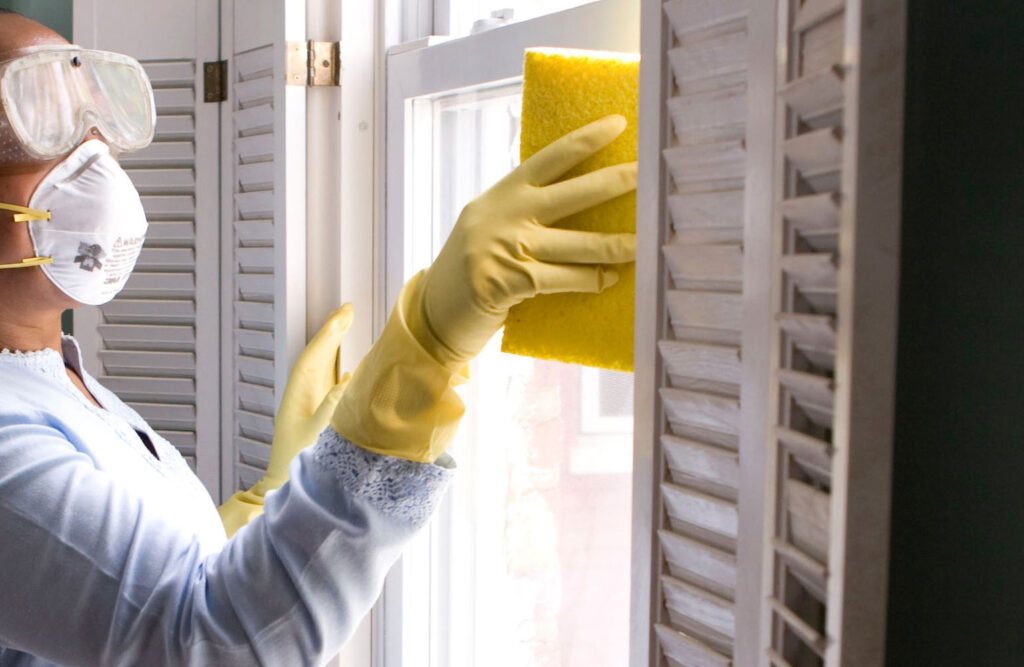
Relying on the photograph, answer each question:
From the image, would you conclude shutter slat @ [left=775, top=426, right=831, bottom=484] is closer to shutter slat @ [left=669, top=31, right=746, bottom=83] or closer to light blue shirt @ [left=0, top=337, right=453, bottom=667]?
shutter slat @ [left=669, top=31, right=746, bottom=83]

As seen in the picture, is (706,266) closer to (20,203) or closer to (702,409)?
(702,409)

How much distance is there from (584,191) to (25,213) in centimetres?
67

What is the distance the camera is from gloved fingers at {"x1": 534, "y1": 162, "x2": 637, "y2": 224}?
909 mm

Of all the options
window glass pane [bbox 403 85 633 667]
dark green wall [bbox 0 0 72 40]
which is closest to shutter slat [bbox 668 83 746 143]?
window glass pane [bbox 403 85 633 667]

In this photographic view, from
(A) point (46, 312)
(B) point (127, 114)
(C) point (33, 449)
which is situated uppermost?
(B) point (127, 114)

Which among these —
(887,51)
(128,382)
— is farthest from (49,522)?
(128,382)

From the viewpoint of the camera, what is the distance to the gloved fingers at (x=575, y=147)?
3.02 feet

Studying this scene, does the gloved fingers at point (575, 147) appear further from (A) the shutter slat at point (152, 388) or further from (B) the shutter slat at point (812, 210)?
(A) the shutter slat at point (152, 388)

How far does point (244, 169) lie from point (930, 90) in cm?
143

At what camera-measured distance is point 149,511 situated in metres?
0.95

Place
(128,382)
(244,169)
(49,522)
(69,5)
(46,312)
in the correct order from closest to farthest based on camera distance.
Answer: (49,522), (46,312), (244,169), (128,382), (69,5)

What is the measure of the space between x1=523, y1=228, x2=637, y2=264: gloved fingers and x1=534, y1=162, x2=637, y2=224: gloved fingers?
2 cm

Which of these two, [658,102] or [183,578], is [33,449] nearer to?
[183,578]

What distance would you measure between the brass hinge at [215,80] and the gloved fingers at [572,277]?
3.58 ft
